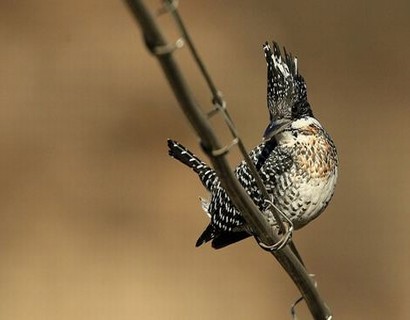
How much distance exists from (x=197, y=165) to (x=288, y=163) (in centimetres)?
36

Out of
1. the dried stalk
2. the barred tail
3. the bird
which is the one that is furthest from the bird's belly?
the dried stalk

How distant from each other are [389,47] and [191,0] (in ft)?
1.93

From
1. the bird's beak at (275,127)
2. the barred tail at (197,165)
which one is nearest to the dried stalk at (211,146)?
the bird's beak at (275,127)

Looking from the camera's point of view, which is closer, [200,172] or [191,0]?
[200,172]

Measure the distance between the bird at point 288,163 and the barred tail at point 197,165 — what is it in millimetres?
163

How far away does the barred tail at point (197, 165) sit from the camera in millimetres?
1782

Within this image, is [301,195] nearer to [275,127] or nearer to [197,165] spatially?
[275,127]

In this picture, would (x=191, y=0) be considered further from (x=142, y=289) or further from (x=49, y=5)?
(x=142, y=289)

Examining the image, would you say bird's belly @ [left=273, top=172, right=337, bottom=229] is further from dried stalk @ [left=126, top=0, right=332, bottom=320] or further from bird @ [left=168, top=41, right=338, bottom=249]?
dried stalk @ [left=126, top=0, right=332, bottom=320]

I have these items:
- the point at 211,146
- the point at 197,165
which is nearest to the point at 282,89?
the point at 197,165

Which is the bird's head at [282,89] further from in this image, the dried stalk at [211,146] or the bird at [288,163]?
the dried stalk at [211,146]

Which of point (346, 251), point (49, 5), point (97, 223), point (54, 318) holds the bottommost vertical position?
point (346, 251)

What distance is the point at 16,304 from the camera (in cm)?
271

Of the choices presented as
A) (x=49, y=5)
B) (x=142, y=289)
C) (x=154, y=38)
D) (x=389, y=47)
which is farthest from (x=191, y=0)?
(x=154, y=38)
